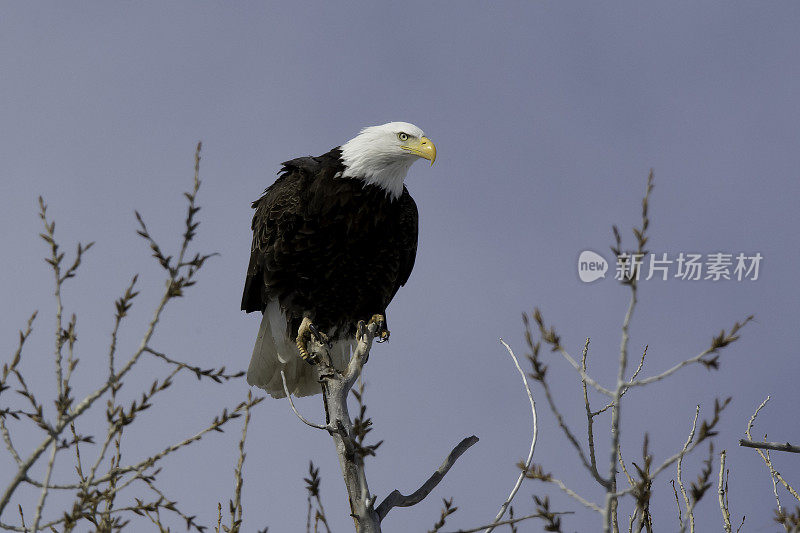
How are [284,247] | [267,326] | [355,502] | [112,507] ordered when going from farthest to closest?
[267,326], [284,247], [355,502], [112,507]

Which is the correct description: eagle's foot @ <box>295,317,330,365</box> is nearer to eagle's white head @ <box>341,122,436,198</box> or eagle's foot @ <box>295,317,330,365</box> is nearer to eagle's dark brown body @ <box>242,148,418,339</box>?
eagle's dark brown body @ <box>242,148,418,339</box>

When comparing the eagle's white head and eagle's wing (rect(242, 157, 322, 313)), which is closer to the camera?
eagle's wing (rect(242, 157, 322, 313))

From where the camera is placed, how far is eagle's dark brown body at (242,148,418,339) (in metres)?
6.19

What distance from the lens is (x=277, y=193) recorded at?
638cm

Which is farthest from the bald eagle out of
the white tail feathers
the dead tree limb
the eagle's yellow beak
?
the dead tree limb

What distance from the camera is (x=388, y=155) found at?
6441 mm

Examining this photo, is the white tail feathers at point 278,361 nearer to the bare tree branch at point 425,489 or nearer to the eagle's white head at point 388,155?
the eagle's white head at point 388,155

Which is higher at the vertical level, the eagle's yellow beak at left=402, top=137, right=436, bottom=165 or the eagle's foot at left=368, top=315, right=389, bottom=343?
the eagle's yellow beak at left=402, top=137, right=436, bottom=165

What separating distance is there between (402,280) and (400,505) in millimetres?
3140

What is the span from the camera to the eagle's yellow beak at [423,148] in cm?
627

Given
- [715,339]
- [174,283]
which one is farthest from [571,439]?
[174,283]

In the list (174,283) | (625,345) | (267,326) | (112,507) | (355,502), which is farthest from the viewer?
(267,326)

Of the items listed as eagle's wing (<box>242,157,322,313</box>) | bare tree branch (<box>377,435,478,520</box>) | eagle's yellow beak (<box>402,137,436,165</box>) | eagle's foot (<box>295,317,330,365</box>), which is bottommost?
bare tree branch (<box>377,435,478,520</box>)

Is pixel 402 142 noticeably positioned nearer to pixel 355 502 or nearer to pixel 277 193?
pixel 277 193
